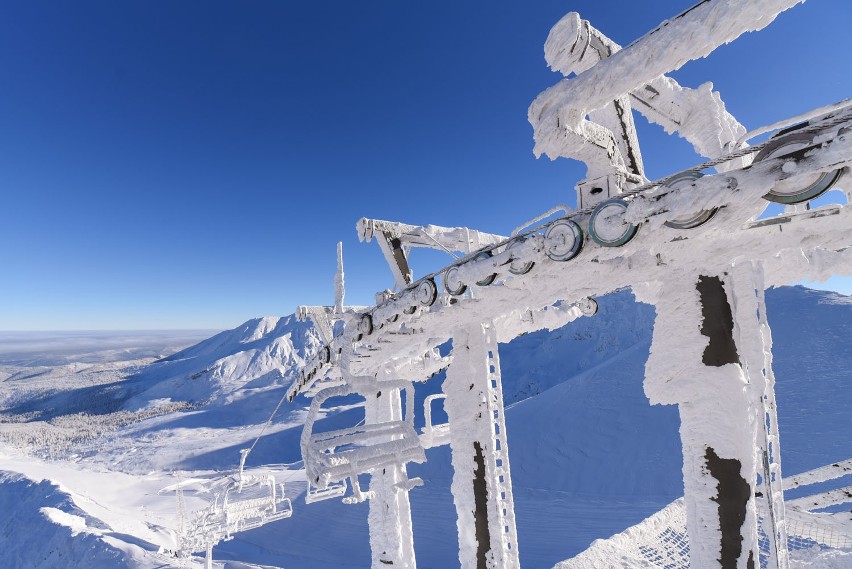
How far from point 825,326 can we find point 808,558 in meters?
36.7

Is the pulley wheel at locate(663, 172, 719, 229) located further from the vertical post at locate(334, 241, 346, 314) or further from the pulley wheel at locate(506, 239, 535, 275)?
the vertical post at locate(334, 241, 346, 314)

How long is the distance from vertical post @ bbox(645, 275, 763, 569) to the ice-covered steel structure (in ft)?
0.05

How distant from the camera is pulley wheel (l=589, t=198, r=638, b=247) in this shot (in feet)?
10.3

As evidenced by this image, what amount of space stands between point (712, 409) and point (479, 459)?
324 centimetres

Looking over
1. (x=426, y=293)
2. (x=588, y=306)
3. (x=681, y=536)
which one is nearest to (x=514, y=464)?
(x=681, y=536)

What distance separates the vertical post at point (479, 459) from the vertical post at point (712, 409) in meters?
2.32

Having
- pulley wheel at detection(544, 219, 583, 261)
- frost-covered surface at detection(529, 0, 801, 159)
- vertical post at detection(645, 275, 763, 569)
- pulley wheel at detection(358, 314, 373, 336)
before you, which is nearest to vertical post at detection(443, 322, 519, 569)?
pulley wheel at detection(358, 314, 373, 336)

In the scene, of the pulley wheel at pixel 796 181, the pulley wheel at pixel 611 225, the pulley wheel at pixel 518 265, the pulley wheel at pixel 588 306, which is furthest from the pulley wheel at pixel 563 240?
the pulley wheel at pixel 588 306

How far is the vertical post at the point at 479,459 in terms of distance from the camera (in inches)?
228

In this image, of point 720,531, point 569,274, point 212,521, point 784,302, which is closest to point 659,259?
point 569,274

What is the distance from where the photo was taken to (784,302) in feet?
126

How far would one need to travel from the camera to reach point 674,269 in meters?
4.10

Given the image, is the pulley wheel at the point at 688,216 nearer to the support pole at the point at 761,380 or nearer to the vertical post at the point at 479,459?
the support pole at the point at 761,380

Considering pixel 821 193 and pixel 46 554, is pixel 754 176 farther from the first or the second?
pixel 46 554
